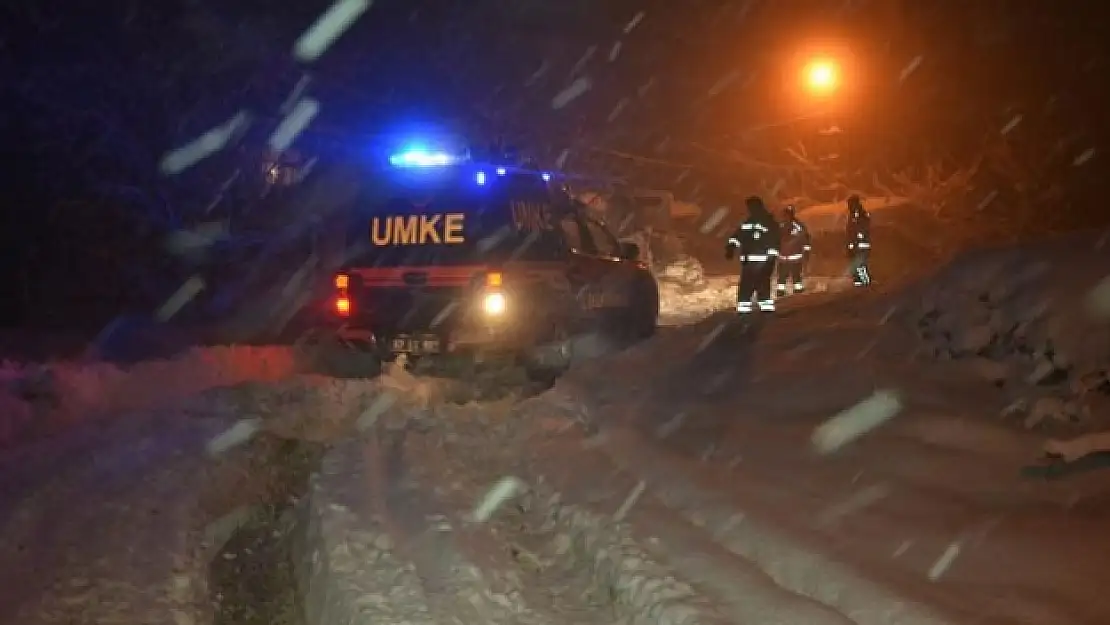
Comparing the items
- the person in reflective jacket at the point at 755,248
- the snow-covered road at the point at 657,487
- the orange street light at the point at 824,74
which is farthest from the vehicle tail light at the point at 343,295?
the orange street light at the point at 824,74

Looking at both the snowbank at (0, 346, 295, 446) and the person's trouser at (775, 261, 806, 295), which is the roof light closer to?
Result: the snowbank at (0, 346, 295, 446)

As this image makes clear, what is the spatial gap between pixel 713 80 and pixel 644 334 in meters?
23.2

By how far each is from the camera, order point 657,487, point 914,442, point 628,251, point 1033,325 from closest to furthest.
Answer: point 657,487 → point 914,442 → point 1033,325 → point 628,251

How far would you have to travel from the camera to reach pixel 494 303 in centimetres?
932

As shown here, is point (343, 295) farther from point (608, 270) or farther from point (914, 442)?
point (914, 442)

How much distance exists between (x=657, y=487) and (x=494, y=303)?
3163 millimetres

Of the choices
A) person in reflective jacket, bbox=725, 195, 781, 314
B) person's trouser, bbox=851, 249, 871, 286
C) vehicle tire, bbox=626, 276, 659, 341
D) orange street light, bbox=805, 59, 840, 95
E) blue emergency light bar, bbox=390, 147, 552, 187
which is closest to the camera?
blue emergency light bar, bbox=390, 147, 552, 187

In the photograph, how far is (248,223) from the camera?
2673 centimetres

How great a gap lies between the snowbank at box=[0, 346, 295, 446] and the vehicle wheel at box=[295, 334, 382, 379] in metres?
0.44

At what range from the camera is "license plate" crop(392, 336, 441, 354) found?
31.4 feet

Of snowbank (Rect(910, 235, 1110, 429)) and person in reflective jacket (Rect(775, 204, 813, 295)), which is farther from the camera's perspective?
person in reflective jacket (Rect(775, 204, 813, 295))

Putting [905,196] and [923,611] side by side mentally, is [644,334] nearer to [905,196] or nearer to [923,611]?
[923,611]

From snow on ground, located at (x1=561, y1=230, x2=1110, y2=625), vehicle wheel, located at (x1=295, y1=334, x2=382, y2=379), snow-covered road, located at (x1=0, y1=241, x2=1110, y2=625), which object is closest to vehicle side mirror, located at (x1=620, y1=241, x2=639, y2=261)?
snow on ground, located at (x1=561, y1=230, x2=1110, y2=625)

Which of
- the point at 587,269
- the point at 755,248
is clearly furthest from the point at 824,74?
the point at 587,269
